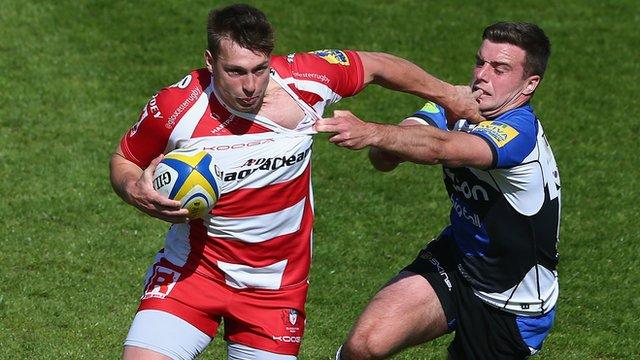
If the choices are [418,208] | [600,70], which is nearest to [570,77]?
[600,70]

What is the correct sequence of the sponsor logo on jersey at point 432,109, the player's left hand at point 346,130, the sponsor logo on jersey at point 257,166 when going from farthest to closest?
the sponsor logo on jersey at point 432,109
the sponsor logo on jersey at point 257,166
the player's left hand at point 346,130

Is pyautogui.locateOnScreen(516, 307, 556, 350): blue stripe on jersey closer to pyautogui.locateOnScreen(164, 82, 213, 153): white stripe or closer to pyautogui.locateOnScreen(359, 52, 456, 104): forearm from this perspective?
pyautogui.locateOnScreen(359, 52, 456, 104): forearm

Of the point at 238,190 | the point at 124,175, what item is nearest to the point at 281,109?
the point at 238,190

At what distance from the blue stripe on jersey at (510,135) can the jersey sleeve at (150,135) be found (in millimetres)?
1828

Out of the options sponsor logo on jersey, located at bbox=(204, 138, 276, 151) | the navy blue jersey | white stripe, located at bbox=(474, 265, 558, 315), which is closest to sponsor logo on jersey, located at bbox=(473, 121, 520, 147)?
the navy blue jersey

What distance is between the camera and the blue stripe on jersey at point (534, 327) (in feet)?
25.7

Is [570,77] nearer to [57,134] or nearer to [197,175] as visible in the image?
[57,134]

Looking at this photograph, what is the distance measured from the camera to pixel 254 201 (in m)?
7.18

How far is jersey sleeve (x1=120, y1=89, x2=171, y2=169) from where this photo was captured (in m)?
7.12

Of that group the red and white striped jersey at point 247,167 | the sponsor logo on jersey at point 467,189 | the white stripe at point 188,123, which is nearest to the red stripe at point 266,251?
the red and white striped jersey at point 247,167

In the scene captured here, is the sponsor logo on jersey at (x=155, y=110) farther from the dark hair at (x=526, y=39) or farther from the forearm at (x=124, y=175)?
the dark hair at (x=526, y=39)

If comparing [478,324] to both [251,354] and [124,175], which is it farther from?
[124,175]

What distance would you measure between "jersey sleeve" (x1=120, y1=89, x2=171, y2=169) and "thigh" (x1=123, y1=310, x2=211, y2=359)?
0.91m

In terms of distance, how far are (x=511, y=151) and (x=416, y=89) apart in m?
0.84
